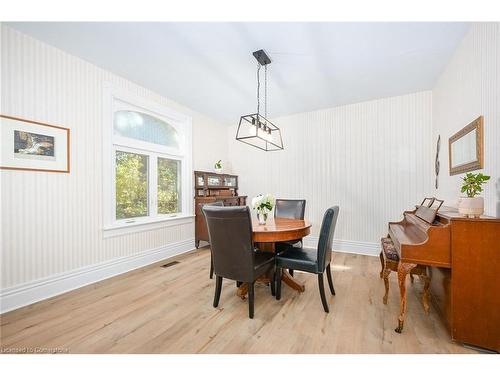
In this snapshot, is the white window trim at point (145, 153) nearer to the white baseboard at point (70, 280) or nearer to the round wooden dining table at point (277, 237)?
the white baseboard at point (70, 280)

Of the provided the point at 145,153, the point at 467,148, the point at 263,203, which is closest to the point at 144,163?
the point at 145,153

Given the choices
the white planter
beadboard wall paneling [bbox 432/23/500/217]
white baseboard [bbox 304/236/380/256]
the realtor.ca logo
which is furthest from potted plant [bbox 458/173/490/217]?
the realtor.ca logo

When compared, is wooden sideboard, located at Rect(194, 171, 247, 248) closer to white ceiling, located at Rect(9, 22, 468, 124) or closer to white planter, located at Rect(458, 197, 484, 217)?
white ceiling, located at Rect(9, 22, 468, 124)

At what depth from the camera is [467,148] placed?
213cm

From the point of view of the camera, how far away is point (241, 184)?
508 centimetres

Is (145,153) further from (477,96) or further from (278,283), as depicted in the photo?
(477,96)

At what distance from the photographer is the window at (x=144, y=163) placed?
9.78 feet

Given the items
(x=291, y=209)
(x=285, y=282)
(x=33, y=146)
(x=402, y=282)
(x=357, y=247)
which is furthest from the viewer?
(x=357, y=247)

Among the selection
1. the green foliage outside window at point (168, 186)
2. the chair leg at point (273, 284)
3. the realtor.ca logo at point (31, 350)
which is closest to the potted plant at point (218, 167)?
the green foliage outside window at point (168, 186)

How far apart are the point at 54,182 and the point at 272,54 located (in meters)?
2.81

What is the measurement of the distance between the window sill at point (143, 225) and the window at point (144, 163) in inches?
0.8

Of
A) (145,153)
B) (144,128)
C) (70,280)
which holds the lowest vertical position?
(70,280)

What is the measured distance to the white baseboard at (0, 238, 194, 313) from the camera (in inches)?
82.1
